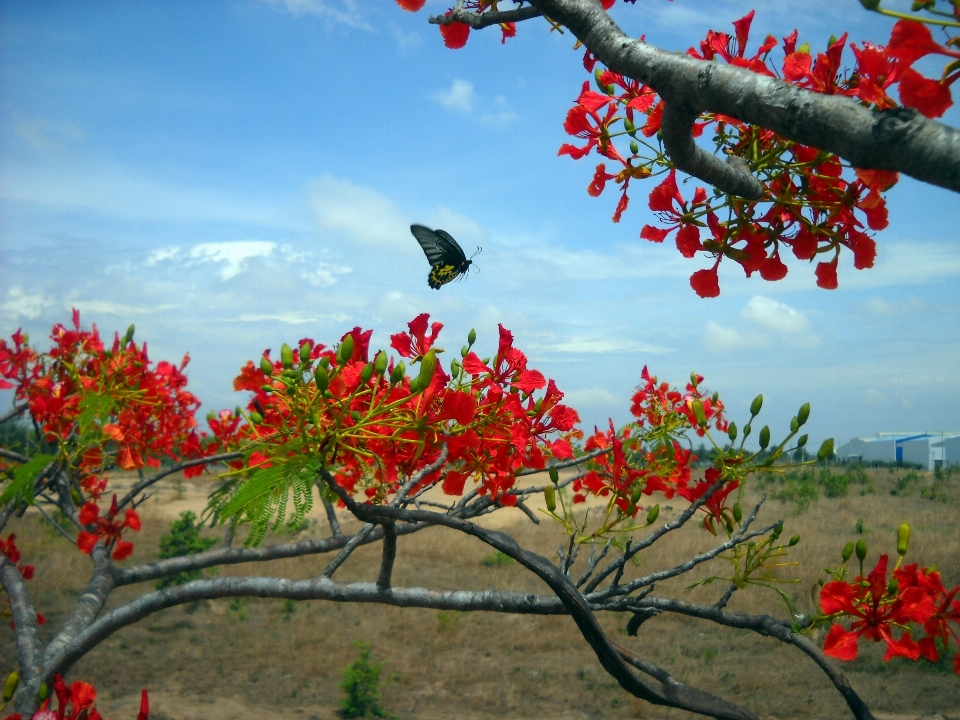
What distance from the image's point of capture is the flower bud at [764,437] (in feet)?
4.55

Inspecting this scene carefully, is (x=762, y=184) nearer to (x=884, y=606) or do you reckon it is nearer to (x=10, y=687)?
(x=884, y=606)

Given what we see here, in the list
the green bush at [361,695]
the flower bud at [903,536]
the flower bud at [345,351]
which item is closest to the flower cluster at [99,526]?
the green bush at [361,695]

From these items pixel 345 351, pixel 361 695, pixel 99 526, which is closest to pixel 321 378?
pixel 345 351

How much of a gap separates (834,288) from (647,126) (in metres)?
0.45

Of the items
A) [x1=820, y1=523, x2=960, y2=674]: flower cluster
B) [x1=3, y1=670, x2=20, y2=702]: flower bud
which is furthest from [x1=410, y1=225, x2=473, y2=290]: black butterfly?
[x1=3, y1=670, x2=20, y2=702]: flower bud

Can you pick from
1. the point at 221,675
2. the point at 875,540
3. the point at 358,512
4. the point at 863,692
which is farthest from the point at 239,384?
the point at 875,540

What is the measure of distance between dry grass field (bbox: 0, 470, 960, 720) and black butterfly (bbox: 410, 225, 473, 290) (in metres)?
3.08

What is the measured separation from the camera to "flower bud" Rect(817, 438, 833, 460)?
1.45 meters

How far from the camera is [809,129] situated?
69 centimetres

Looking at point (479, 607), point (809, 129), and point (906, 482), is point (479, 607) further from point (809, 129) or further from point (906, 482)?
point (906, 482)

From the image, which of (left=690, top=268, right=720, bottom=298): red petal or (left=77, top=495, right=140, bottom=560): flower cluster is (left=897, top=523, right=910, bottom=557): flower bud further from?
(left=77, top=495, right=140, bottom=560): flower cluster

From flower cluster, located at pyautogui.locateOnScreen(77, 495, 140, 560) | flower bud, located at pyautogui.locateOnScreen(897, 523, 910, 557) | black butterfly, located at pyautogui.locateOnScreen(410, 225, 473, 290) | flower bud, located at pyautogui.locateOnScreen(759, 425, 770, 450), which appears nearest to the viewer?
flower bud, located at pyautogui.locateOnScreen(897, 523, 910, 557)

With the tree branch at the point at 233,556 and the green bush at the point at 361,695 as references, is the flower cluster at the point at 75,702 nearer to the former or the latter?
the tree branch at the point at 233,556

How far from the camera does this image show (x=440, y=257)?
193cm
